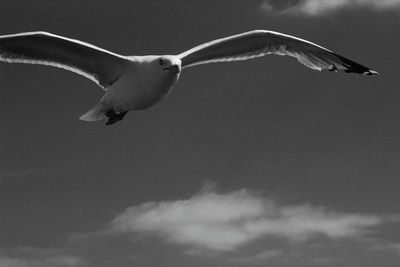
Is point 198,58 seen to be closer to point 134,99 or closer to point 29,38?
point 134,99

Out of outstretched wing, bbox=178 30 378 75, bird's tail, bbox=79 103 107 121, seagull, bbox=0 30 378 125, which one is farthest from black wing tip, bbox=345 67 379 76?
bird's tail, bbox=79 103 107 121

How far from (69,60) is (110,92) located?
0.97 metres

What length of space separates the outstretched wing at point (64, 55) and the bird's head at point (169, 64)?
0.85 meters

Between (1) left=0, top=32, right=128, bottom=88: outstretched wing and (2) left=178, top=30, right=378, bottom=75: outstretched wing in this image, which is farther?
(2) left=178, top=30, right=378, bottom=75: outstretched wing

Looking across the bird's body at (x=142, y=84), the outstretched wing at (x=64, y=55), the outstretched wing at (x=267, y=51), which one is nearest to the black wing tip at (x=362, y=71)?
the outstretched wing at (x=267, y=51)

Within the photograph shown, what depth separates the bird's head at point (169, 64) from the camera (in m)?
9.31

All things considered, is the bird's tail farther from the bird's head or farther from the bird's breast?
the bird's head

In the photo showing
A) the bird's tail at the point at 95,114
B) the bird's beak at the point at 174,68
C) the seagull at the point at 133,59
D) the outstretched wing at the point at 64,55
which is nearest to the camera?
the bird's beak at the point at 174,68

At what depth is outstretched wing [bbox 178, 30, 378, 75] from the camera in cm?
1109

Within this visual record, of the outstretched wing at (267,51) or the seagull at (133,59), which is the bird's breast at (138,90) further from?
the outstretched wing at (267,51)

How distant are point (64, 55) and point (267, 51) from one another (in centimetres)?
373

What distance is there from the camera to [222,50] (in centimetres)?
1137

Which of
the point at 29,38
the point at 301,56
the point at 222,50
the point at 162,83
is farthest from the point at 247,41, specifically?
the point at 29,38

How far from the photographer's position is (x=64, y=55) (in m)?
10.6
